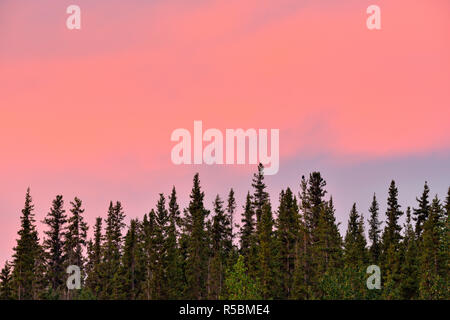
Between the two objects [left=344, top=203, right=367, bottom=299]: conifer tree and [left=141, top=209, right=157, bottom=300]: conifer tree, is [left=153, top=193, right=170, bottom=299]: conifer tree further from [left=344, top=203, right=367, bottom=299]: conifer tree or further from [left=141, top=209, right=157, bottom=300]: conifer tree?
[left=344, top=203, right=367, bottom=299]: conifer tree

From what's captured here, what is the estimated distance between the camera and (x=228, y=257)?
129625 mm

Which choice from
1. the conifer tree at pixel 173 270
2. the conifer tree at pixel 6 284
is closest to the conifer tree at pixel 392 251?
the conifer tree at pixel 173 270

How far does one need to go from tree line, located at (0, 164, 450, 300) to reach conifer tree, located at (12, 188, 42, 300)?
0.14 metres

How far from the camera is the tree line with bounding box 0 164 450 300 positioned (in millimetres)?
108625

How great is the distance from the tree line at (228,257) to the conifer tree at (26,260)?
144mm

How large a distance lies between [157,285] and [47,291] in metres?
16.8

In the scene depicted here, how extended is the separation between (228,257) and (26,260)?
3277 centimetres

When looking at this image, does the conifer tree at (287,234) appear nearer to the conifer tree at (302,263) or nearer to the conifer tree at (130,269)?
the conifer tree at (302,263)

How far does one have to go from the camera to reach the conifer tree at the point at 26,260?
11419 centimetres

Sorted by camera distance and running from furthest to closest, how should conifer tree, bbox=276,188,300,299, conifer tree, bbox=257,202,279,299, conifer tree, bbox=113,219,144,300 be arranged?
1. conifer tree, bbox=113,219,144,300
2. conifer tree, bbox=276,188,300,299
3. conifer tree, bbox=257,202,279,299

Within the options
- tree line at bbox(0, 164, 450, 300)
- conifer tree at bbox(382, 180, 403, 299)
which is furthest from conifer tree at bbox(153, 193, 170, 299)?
conifer tree at bbox(382, 180, 403, 299)

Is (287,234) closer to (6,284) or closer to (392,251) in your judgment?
(392,251)

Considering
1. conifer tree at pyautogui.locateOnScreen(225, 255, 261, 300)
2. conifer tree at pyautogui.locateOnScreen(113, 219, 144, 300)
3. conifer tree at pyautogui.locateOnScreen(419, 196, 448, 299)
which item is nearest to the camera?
conifer tree at pyautogui.locateOnScreen(419, 196, 448, 299)

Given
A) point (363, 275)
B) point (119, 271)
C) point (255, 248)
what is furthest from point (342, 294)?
point (119, 271)
